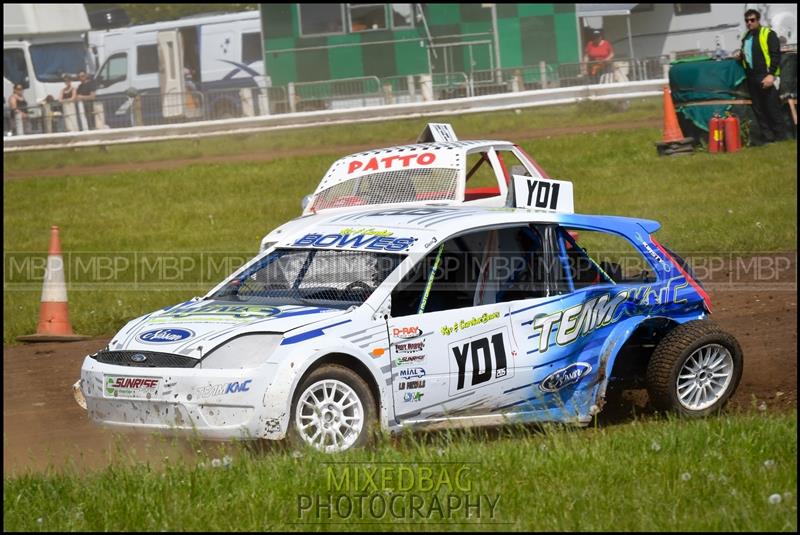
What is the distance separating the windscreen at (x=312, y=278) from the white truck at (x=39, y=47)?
2337 cm

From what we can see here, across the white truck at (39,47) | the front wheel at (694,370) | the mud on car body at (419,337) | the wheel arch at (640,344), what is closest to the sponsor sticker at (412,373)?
the mud on car body at (419,337)

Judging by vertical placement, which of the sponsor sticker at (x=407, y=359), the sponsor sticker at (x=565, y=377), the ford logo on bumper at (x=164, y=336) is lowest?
the sponsor sticker at (x=565, y=377)

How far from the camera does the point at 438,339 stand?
664 centimetres

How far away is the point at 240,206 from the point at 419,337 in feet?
37.8

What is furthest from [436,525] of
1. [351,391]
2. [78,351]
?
[78,351]

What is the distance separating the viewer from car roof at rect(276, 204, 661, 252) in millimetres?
7115

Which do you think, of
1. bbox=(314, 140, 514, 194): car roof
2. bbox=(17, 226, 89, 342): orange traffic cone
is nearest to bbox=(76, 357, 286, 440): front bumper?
bbox=(314, 140, 514, 194): car roof

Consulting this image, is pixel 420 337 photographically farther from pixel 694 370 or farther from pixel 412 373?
pixel 694 370

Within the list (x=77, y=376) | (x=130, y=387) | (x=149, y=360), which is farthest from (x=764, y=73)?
(x=130, y=387)

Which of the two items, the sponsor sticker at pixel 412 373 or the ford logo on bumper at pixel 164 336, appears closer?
the ford logo on bumper at pixel 164 336

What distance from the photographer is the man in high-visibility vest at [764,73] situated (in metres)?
18.1

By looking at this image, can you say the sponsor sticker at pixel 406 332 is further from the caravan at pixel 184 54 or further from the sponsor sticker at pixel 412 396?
the caravan at pixel 184 54

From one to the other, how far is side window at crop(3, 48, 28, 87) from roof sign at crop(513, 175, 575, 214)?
79.5 ft

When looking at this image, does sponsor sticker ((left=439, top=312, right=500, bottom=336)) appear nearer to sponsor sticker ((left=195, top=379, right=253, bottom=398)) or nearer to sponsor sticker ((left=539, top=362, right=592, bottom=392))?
sponsor sticker ((left=539, top=362, right=592, bottom=392))
